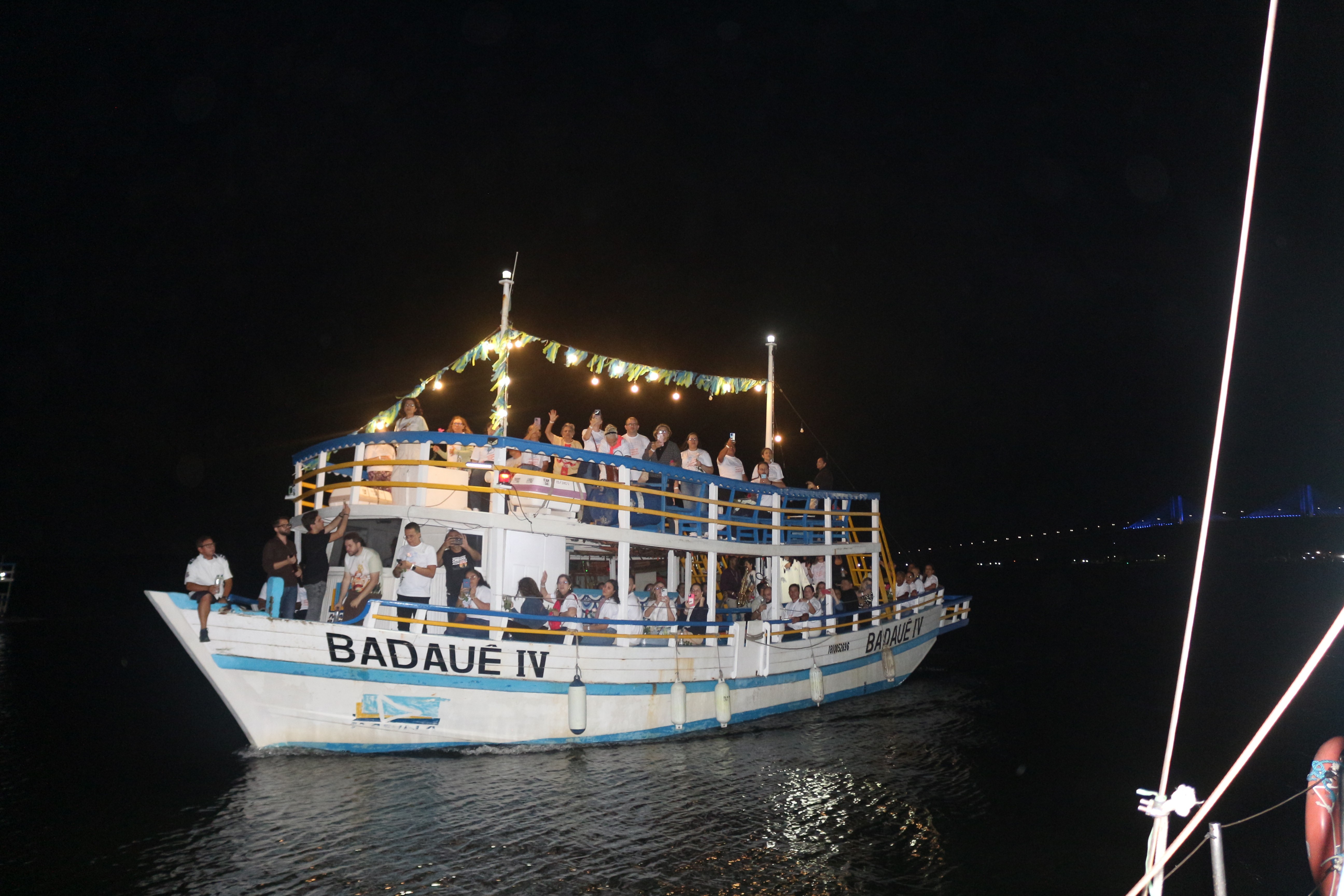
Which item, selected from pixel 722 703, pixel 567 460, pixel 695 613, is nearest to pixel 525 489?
pixel 567 460

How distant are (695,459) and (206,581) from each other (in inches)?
334

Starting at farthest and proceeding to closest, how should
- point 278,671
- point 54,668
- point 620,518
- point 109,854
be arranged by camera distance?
point 54,668
point 620,518
point 278,671
point 109,854

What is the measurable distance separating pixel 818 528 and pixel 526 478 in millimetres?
6494

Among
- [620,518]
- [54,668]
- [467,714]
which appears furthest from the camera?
[54,668]

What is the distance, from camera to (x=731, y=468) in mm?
16297

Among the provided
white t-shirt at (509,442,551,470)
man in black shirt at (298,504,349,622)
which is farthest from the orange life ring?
man in black shirt at (298,504,349,622)

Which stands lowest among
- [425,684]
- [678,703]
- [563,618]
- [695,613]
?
[678,703]

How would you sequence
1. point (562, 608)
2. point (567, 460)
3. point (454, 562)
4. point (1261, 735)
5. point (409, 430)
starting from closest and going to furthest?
1. point (1261, 735)
2. point (454, 562)
3. point (409, 430)
4. point (562, 608)
5. point (567, 460)

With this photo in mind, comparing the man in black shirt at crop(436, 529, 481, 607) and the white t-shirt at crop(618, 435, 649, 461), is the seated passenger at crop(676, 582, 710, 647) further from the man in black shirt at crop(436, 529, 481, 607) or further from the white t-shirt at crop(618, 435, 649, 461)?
the man in black shirt at crop(436, 529, 481, 607)

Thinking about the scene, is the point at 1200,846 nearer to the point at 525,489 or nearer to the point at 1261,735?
the point at 1261,735

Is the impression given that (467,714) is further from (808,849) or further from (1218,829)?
(1218,829)

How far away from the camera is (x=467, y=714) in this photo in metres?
11.6

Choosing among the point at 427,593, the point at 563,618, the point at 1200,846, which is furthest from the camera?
the point at 563,618

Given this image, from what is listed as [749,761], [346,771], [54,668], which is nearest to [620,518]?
[749,761]
